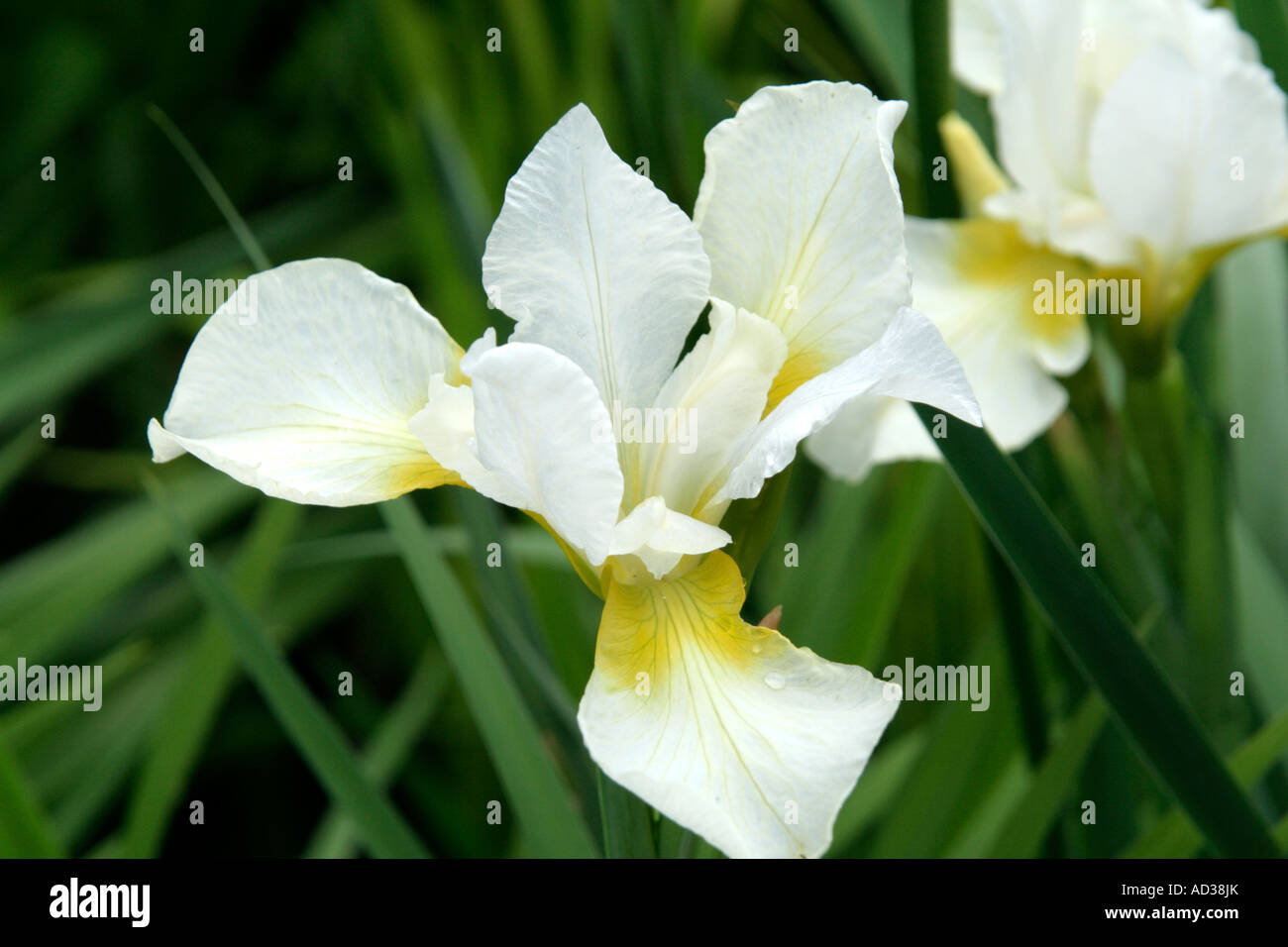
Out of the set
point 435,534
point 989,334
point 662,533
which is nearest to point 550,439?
point 662,533

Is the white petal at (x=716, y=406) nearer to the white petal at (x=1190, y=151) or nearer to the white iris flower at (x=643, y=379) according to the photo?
the white iris flower at (x=643, y=379)

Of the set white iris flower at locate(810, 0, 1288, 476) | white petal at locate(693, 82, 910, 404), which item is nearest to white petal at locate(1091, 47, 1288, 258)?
white iris flower at locate(810, 0, 1288, 476)

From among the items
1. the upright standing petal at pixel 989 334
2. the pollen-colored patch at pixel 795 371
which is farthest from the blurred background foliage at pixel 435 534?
the pollen-colored patch at pixel 795 371

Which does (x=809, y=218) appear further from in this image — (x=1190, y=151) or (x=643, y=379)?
(x=1190, y=151)

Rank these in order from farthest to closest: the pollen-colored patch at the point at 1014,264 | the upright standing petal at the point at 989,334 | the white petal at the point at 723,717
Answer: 1. the pollen-colored patch at the point at 1014,264
2. the upright standing petal at the point at 989,334
3. the white petal at the point at 723,717

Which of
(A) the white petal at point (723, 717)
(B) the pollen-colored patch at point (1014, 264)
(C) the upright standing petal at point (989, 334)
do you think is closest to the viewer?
(A) the white petal at point (723, 717)
